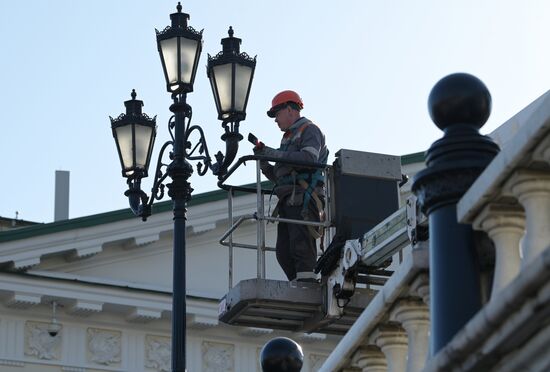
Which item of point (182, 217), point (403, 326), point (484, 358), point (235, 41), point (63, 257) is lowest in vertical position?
point (484, 358)

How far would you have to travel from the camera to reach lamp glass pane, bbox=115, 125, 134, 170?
579 inches

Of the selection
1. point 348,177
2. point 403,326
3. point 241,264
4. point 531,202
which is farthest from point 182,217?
point 241,264

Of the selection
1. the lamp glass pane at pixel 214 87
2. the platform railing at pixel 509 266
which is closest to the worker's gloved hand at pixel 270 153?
the lamp glass pane at pixel 214 87

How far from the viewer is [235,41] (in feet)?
45.7

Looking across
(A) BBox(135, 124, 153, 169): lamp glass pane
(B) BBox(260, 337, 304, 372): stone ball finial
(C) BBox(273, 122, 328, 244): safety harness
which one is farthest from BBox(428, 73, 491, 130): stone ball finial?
(A) BBox(135, 124, 153, 169): lamp glass pane

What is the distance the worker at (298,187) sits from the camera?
43.9ft

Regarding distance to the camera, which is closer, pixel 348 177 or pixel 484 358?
pixel 484 358

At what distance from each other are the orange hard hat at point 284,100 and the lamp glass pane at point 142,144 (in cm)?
151

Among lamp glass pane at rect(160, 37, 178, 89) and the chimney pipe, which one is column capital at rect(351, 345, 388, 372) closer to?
lamp glass pane at rect(160, 37, 178, 89)

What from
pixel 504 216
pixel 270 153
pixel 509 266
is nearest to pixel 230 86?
pixel 270 153

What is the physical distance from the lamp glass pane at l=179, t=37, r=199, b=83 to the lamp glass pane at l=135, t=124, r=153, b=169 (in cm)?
89

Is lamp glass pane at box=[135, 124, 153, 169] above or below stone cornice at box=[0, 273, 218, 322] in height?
below

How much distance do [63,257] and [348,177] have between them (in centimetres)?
1378

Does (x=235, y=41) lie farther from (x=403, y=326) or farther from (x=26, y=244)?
(x=26, y=244)
